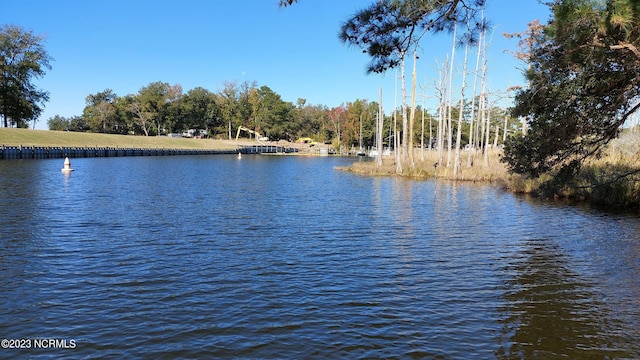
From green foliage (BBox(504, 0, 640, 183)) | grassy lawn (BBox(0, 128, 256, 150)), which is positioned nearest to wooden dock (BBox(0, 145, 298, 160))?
grassy lawn (BBox(0, 128, 256, 150))

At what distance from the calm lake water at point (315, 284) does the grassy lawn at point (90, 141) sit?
55038 mm

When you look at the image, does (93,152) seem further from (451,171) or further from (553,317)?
(553,317)

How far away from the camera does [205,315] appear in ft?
23.9

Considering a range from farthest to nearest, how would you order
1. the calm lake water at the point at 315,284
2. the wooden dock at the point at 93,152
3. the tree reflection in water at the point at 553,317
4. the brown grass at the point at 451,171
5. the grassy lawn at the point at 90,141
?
the grassy lawn at the point at 90,141 → the wooden dock at the point at 93,152 → the brown grass at the point at 451,171 → the calm lake water at the point at 315,284 → the tree reflection in water at the point at 553,317

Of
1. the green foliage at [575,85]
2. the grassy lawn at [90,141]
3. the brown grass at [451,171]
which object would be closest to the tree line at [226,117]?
the grassy lawn at [90,141]

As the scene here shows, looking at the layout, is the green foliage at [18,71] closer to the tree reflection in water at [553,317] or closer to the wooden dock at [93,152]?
the wooden dock at [93,152]

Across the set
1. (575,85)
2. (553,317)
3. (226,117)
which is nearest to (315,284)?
(553,317)

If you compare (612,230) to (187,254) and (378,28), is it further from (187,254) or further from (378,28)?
(187,254)

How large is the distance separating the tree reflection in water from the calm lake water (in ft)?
0.10

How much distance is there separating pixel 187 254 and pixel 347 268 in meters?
3.96

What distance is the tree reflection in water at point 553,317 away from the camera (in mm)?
6293

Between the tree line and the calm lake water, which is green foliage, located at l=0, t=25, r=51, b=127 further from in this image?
the calm lake water

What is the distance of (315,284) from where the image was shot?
8953 mm

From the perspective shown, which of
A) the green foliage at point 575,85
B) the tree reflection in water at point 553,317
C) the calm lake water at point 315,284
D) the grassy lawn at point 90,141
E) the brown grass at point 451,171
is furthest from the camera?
the grassy lawn at point 90,141
